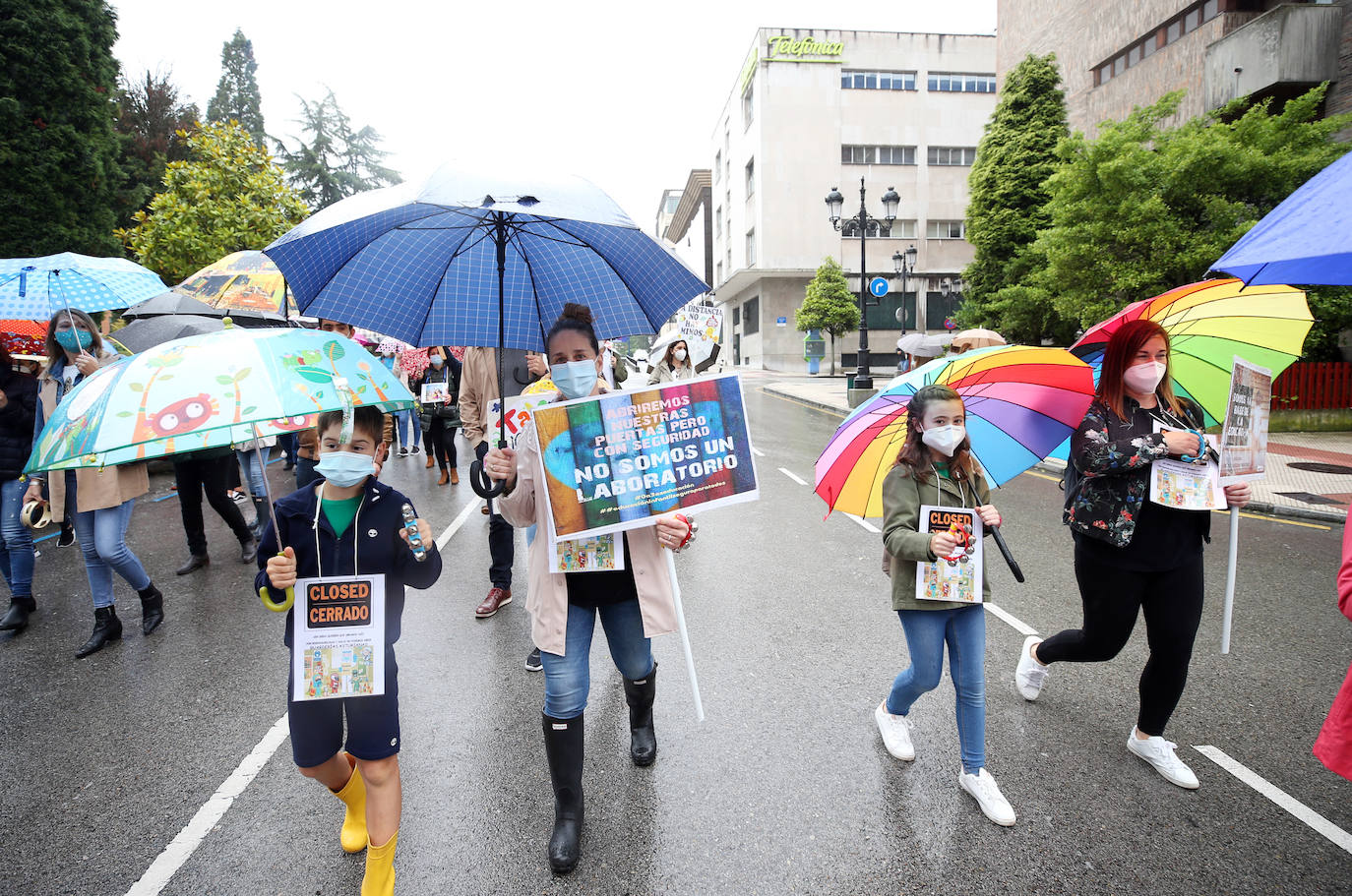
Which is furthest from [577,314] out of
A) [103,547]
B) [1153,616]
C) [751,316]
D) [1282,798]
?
[751,316]

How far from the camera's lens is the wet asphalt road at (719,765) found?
8.26ft

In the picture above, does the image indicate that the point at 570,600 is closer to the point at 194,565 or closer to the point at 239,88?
the point at 194,565

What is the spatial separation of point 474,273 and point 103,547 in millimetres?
3246

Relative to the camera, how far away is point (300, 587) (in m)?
2.36

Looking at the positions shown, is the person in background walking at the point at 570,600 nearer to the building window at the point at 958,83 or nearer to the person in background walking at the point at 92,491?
the person in background walking at the point at 92,491

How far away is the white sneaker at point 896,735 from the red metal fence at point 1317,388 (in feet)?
48.4

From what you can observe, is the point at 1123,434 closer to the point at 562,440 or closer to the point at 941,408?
the point at 941,408

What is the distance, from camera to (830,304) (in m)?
39.0

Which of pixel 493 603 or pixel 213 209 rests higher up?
pixel 213 209

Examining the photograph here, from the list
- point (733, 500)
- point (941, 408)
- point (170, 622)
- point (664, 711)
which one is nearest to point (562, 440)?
point (733, 500)

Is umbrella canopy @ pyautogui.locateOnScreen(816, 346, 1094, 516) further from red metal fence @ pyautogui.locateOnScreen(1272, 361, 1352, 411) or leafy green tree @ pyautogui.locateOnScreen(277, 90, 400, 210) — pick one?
leafy green tree @ pyautogui.locateOnScreen(277, 90, 400, 210)

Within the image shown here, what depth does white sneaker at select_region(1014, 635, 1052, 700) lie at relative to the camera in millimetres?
3623

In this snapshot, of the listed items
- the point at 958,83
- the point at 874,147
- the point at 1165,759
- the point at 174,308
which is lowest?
the point at 1165,759

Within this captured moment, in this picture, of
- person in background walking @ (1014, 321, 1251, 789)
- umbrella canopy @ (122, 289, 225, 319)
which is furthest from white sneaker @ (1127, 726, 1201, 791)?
umbrella canopy @ (122, 289, 225, 319)
